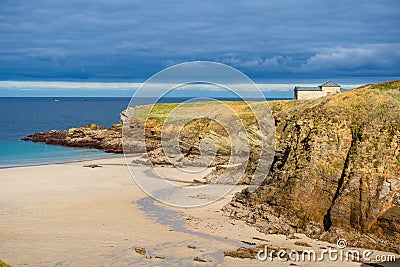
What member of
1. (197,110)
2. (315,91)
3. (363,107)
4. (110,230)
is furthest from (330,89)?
(110,230)

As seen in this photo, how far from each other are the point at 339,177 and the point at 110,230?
950 cm

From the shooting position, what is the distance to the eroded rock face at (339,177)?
17312 mm

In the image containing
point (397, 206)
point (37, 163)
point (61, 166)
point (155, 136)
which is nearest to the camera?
point (397, 206)

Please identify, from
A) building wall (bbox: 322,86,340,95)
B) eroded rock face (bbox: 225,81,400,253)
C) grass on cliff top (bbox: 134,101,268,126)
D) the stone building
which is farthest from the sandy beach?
building wall (bbox: 322,86,340,95)

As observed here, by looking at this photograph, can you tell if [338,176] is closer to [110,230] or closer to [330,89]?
[110,230]

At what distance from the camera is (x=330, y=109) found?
69.1 feet

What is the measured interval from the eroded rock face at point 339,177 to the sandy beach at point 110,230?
122 cm

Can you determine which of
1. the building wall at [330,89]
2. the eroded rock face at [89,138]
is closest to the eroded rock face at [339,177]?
the eroded rock face at [89,138]

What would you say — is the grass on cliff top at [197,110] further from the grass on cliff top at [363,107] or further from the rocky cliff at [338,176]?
the rocky cliff at [338,176]

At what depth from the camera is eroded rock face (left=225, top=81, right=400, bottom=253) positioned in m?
17.3

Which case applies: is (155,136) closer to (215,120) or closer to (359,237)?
(215,120)

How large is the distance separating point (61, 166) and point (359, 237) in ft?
87.1

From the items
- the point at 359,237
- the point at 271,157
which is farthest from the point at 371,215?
the point at 271,157

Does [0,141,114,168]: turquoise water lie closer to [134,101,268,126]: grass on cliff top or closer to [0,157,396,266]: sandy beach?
[134,101,268,126]: grass on cliff top
